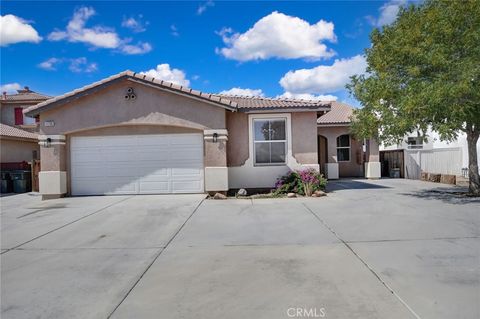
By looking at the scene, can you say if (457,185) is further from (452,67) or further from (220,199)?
(220,199)

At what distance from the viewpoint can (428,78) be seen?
34.3 ft

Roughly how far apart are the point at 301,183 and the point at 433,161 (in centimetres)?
1002

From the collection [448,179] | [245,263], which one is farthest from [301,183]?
[448,179]

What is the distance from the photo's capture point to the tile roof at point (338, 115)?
20.2m

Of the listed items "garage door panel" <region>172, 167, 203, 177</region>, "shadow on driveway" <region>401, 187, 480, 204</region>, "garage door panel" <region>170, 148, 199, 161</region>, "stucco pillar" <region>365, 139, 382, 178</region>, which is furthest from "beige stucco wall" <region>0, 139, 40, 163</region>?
"shadow on driveway" <region>401, 187, 480, 204</region>

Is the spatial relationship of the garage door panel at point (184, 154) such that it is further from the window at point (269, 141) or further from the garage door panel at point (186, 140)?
the window at point (269, 141)

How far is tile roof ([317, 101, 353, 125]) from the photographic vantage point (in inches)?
797

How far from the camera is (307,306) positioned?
386 cm

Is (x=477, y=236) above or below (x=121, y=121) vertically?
below

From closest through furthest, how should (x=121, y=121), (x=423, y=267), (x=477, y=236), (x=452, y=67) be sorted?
(x=423, y=267)
(x=477, y=236)
(x=452, y=67)
(x=121, y=121)

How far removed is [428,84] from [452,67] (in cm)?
76

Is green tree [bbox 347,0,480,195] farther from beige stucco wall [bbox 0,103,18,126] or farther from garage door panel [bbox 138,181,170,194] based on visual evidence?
beige stucco wall [bbox 0,103,18,126]

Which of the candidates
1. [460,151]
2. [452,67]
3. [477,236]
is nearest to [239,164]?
[452,67]

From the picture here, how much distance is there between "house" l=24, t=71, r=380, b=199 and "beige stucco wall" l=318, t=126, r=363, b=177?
22.9ft
